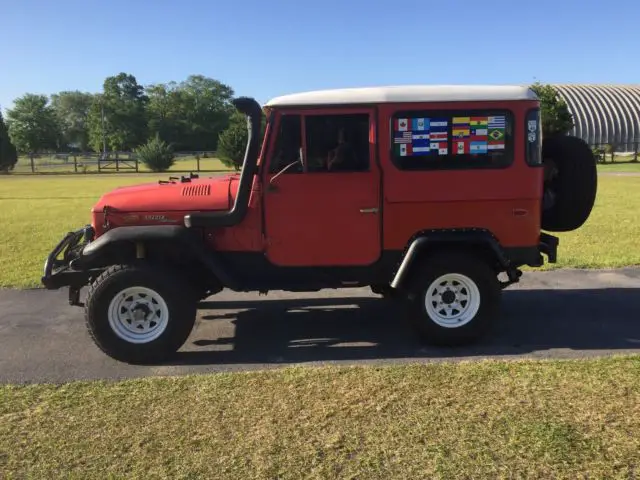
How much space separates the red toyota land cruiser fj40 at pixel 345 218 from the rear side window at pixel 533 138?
1 cm

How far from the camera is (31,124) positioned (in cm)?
8788

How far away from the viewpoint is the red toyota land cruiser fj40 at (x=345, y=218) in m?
4.61

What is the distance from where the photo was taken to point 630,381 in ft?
13.0

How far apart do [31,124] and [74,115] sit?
2877cm

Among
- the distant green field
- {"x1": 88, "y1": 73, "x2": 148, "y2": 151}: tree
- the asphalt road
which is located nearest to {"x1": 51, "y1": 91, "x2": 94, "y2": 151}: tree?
{"x1": 88, "y1": 73, "x2": 148, "y2": 151}: tree

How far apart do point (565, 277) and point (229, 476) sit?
5.98 meters

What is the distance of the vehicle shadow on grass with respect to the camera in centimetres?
477

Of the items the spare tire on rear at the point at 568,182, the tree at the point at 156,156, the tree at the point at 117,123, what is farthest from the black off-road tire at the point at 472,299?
the tree at the point at 117,123

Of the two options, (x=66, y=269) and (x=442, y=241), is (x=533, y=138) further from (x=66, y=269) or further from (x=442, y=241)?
(x=66, y=269)

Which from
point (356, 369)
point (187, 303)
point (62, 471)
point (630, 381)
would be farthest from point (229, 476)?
point (630, 381)

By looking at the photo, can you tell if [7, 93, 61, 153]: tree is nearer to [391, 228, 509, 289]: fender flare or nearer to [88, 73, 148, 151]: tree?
[88, 73, 148, 151]: tree

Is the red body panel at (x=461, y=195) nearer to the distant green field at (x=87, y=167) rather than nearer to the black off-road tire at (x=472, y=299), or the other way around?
the black off-road tire at (x=472, y=299)

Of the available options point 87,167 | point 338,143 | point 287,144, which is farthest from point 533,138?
point 87,167

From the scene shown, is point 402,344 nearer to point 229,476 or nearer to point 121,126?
point 229,476
